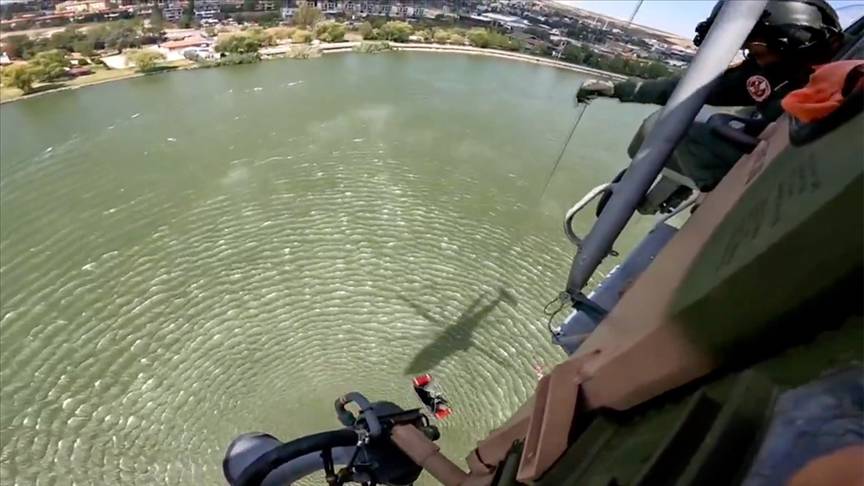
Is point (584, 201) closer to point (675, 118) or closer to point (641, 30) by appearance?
point (675, 118)

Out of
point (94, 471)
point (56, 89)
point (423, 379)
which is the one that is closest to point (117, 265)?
point (94, 471)

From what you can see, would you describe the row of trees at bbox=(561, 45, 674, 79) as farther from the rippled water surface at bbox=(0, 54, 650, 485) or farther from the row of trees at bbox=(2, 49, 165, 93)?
the row of trees at bbox=(2, 49, 165, 93)

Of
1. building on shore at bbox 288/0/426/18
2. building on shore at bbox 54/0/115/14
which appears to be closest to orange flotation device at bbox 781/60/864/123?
building on shore at bbox 288/0/426/18

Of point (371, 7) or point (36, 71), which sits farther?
point (371, 7)

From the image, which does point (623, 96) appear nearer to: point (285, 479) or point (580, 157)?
point (285, 479)

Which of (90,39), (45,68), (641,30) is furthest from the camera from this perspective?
(90,39)

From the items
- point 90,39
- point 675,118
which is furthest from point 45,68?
point 675,118
